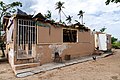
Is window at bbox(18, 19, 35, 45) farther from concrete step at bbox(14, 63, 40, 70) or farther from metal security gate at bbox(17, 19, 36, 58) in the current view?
concrete step at bbox(14, 63, 40, 70)

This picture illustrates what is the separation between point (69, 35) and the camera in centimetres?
1573

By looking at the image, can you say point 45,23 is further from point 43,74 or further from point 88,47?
point 88,47

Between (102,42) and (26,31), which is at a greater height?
(26,31)

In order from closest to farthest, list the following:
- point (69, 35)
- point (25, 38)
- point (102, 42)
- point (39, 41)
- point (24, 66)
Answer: point (24, 66) → point (25, 38) → point (39, 41) → point (69, 35) → point (102, 42)

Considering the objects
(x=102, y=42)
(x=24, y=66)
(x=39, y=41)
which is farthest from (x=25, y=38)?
(x=102, y=42)

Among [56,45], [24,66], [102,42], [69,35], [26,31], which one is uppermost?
[26,31]

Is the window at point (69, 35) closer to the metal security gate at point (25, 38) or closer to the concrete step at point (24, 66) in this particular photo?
the metal security gate at point (25, 38)

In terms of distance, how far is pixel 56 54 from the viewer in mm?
13805

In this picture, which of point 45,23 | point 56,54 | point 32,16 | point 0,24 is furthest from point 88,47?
point 0,24

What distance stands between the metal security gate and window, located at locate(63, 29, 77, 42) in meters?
3.84

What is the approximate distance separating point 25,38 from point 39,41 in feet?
3.58

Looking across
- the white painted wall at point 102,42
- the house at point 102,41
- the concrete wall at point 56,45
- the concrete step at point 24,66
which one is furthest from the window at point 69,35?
the white painted wall at point 102,42

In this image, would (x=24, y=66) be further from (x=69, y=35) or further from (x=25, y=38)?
(x=69, y=35)

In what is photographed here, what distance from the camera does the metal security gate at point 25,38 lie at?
453 inches
